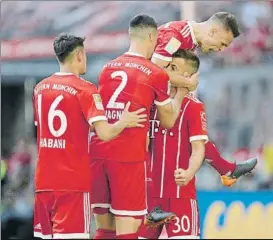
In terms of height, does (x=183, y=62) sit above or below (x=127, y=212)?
above

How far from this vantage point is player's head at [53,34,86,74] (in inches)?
284

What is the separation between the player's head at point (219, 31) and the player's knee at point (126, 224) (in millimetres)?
1274

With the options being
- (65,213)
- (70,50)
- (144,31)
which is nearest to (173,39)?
(144,31)

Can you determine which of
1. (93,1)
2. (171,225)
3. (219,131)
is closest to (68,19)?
(93,1)

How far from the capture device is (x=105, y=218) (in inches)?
294

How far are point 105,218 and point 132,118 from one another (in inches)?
29.5

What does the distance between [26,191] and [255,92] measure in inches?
163

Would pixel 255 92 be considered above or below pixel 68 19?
below

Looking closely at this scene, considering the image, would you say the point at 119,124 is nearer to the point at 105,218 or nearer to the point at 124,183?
the point at 124,183

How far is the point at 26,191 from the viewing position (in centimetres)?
1455

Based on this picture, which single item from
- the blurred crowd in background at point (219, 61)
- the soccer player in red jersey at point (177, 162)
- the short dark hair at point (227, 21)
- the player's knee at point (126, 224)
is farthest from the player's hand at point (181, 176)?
the blurred crowd in background at point (219, 61)

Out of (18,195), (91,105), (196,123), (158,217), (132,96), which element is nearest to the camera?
(91,105)

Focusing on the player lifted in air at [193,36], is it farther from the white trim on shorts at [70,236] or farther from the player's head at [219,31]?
the white trim on shorts at [70,236]

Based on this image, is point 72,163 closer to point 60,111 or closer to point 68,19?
point 60,111
